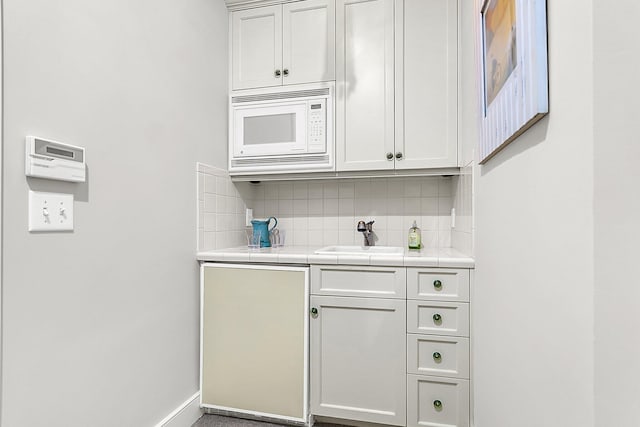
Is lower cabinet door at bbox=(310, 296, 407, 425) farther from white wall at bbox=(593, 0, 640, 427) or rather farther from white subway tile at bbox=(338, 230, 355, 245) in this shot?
white wall at bbox=(593, 0, 640, 427)

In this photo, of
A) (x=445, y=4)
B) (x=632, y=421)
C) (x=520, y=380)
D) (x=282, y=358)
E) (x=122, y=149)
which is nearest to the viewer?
(x=632, y=421)

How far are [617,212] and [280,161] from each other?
6.15 feet

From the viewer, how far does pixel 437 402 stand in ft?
5.52

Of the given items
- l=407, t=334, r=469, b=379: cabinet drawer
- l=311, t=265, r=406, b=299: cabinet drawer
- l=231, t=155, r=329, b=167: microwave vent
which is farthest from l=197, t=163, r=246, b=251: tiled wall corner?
l=407, t=334, r=469, b=379: cabinet drawer

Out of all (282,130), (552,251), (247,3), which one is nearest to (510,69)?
(552,251)

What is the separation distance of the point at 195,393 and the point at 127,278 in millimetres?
865

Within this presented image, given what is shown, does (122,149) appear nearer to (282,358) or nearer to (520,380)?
(282,358)

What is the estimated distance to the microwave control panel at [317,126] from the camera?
214 centimetres

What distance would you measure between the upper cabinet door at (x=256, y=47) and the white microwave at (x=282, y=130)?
0.09m

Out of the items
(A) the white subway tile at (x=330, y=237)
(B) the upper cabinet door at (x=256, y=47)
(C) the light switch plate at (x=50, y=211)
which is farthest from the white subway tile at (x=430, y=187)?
(C) the light switch plate at (x=50, y=211)

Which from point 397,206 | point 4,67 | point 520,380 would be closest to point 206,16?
point 4,67

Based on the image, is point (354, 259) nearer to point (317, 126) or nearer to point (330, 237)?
point (330, 237)

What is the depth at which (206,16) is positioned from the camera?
2.05 m

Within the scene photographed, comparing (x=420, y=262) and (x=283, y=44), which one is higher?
(x=283, y=44)
